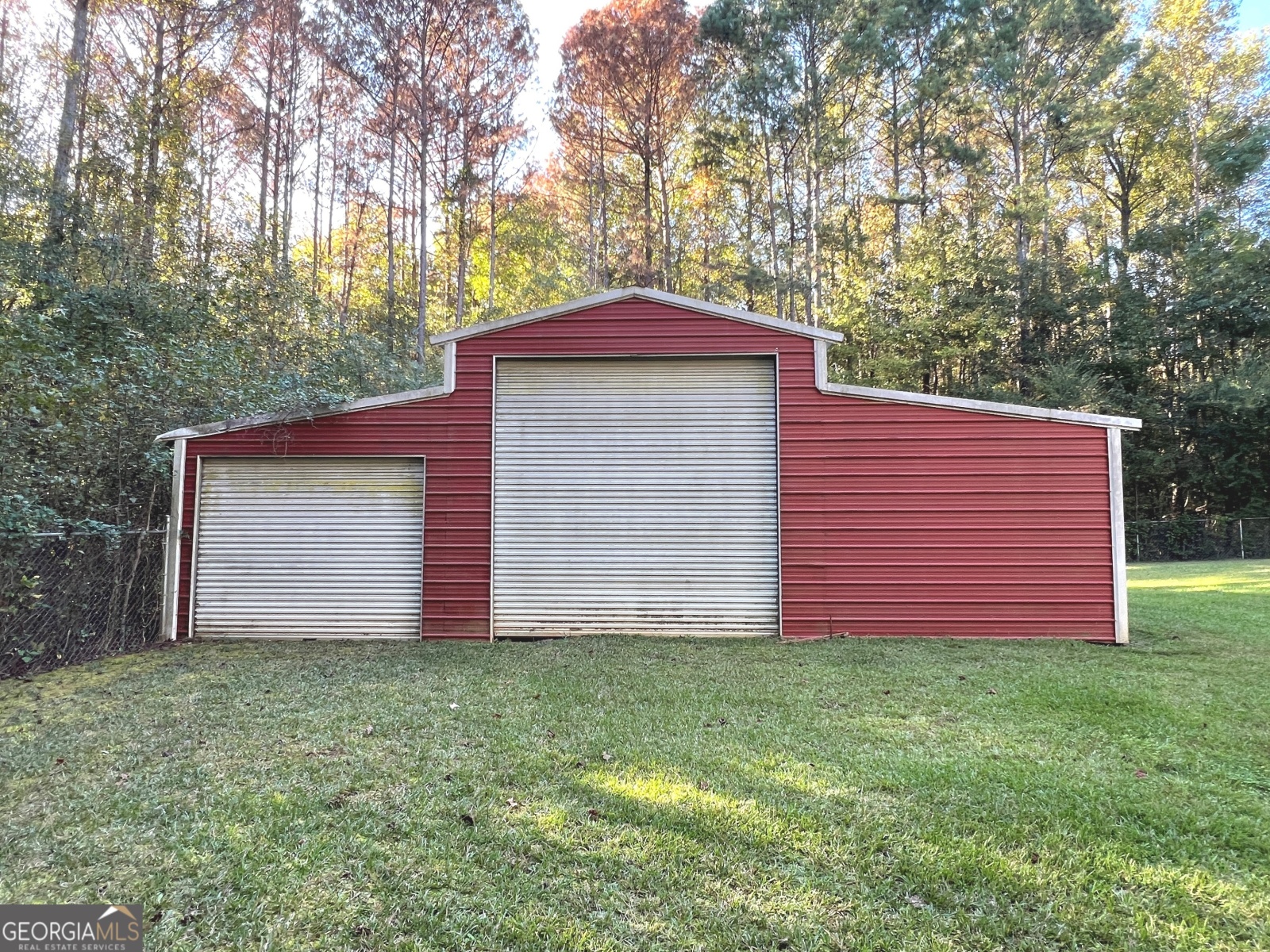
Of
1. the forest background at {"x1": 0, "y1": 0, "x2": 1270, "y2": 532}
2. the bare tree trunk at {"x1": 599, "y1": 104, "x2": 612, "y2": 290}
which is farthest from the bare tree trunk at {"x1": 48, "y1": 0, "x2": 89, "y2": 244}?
the bare tree trunk at {"x1": 599, "y1": 104, "x2": 612, "y2": 290}

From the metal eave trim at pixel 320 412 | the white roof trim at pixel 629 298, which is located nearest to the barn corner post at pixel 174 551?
the metal eave trim at pixel 320 412

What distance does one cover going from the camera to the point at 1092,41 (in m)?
17.3

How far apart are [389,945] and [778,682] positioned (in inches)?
136

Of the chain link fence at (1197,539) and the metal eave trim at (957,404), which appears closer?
the metal eave trim at (957,404)

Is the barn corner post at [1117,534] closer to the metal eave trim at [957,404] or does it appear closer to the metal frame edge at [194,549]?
the metal eave trim at [957,404]

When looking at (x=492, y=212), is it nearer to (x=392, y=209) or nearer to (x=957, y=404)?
(x=392, y=209)

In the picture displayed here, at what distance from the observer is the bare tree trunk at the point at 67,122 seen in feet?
26.4

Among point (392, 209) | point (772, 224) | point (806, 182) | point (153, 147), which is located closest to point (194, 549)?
point (153, 147)

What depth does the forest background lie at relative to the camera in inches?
524

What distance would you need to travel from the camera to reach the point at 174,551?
646 centimetres

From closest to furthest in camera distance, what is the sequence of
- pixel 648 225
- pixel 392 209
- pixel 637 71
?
pixel 637 71
pixel 392 209
pixel 648 225

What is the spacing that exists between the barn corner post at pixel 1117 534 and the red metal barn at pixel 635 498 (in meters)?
0.07

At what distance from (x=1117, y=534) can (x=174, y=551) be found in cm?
1027

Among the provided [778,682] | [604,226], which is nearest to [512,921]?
[778,682]
